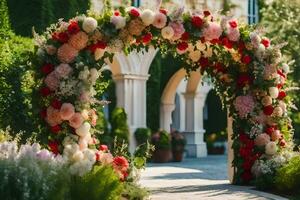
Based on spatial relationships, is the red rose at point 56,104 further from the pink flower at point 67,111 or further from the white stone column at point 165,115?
the white stone column at point 165,115

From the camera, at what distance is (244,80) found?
498 inches

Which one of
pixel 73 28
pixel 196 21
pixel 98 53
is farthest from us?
pixel 196 21

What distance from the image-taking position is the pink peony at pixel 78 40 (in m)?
10.6

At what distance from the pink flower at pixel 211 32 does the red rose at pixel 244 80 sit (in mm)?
1353

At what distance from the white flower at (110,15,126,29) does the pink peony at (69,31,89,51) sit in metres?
0.54

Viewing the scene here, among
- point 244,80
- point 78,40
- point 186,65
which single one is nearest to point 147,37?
point 78,40

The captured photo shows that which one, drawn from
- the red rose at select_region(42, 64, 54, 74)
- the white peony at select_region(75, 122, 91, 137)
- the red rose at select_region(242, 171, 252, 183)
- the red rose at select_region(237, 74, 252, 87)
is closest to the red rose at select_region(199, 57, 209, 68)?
the red rose at select_region(237, 74, 252, 87)

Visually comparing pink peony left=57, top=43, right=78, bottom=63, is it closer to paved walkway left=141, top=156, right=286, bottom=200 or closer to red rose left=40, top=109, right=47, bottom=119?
red rose left=40, top=109, right=47, bottom=119

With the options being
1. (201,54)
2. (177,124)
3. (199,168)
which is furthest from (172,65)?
(201,54)

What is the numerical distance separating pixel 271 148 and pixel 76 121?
161 inches

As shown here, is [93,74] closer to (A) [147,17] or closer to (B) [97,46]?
(B) [97,46]

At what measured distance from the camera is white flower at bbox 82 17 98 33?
10609 millimetres

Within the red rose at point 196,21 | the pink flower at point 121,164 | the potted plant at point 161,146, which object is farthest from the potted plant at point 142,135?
the pink flower at point 121,164

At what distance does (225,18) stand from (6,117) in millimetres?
4695
